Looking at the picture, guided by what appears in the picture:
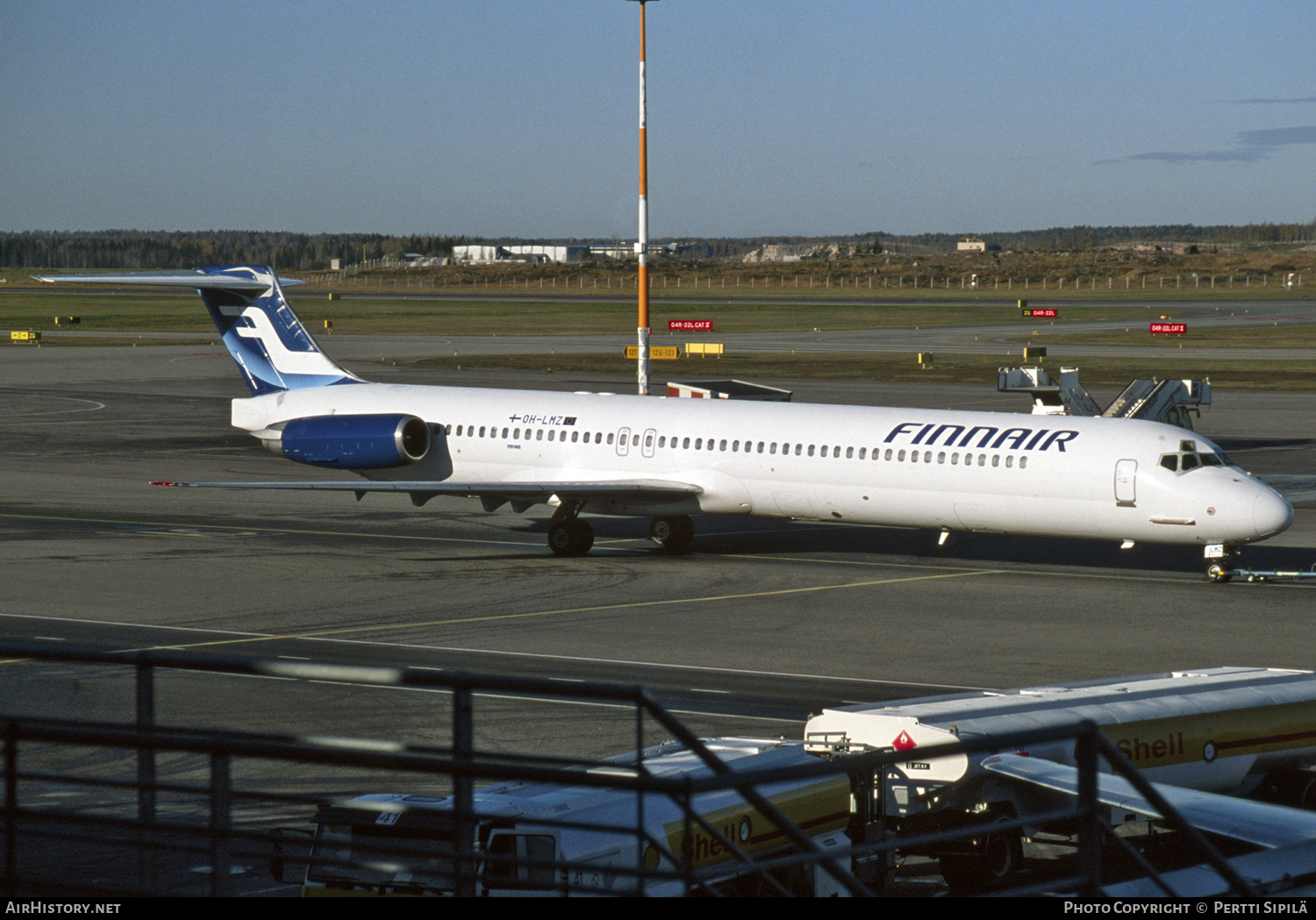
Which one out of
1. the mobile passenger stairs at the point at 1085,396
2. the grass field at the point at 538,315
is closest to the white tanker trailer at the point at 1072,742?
the mobile passenger stairs at the point at 1085,396

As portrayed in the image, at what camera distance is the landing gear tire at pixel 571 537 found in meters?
A: 32.5

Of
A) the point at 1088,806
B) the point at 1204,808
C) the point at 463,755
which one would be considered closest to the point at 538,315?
the point at 1204,808

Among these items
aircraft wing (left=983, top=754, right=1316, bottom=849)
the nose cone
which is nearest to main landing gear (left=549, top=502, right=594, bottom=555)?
the nose cone

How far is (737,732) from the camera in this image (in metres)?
18.7

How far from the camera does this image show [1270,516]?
1088 inches

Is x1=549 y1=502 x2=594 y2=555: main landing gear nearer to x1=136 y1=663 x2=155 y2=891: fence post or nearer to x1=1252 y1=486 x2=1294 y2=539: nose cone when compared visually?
x1=1252 y1=486 x2=1294 y2=539: nose cone

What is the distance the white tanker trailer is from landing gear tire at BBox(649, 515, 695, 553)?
16752 mm

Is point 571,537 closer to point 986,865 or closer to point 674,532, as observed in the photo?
point 674,532

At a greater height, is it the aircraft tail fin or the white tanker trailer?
the aircraft tail fin

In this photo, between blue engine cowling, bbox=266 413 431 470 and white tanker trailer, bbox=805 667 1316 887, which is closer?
white tanker trailer, bbox=805 667 1316 887

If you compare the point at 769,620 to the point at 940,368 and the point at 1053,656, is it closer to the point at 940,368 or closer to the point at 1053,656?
the point at 1053,656

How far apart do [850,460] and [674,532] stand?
455 centimetres

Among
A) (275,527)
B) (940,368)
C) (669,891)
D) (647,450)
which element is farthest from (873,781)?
(940,368)

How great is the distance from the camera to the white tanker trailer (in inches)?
527
